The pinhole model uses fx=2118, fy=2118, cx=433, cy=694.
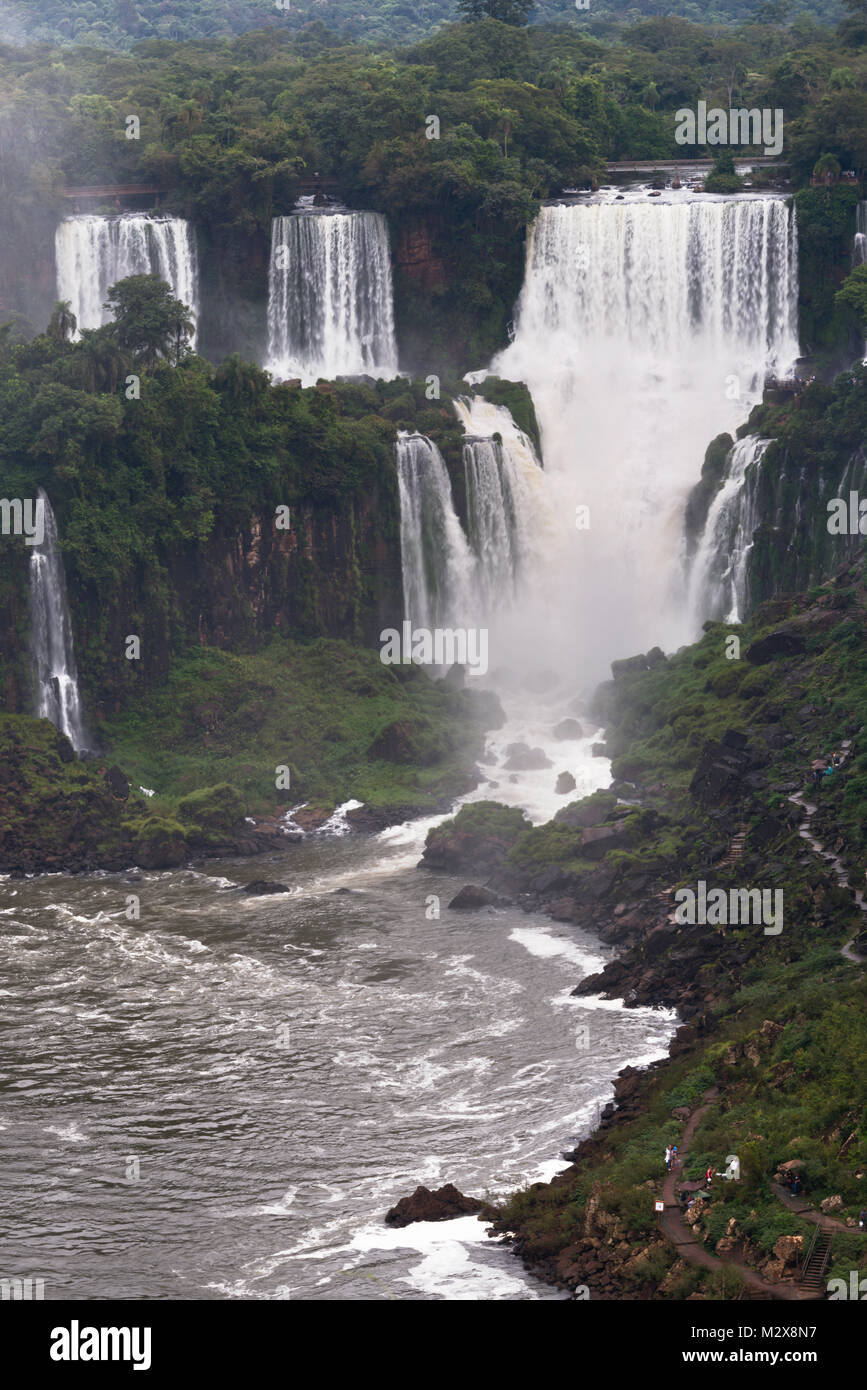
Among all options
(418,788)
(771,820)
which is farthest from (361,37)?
(771,820)

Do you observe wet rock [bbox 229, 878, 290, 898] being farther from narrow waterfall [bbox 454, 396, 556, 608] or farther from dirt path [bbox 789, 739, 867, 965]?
narrow waterfall [bbox 454, 396, 556, 608]

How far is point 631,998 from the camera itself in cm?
5009

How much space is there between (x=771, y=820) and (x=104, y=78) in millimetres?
65585

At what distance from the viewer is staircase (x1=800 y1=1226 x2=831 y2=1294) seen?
33.4m

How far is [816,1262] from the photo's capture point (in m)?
33.9

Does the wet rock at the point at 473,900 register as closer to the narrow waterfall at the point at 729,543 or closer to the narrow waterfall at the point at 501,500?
the narrow waterfall at the point at 729,543

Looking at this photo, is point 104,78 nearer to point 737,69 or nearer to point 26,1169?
point 737,69

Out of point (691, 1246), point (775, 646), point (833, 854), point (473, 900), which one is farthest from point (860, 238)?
point (691, 1246)

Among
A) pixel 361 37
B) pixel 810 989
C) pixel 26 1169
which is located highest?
pixel 361 37
